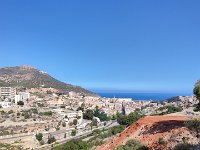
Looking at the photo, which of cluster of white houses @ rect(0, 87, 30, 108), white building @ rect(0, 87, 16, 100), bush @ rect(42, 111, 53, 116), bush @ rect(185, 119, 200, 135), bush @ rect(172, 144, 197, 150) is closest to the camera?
bush @ rect(172, 144, 197, 150)

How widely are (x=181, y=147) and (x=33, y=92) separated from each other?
146058 mm

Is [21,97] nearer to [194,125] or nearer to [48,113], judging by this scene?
[48,113]

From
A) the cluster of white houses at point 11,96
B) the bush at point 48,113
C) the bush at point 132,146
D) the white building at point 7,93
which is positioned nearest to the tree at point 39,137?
the bush at point 48,113

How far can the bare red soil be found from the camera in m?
19.7

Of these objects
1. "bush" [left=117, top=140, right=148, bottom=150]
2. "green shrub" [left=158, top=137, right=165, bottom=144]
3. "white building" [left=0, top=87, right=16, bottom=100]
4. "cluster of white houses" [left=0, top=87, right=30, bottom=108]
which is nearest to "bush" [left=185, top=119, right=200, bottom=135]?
"green shrub" [left=158, top=137, right=165, bottom=144]

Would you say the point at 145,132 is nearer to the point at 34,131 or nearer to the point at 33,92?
the point at 34,131

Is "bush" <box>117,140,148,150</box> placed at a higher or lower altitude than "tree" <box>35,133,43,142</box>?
higher

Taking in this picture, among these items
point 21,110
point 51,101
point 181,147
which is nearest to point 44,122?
point 21,110

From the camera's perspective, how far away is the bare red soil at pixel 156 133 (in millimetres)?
19734

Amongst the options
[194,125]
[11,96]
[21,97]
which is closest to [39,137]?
[194,125]

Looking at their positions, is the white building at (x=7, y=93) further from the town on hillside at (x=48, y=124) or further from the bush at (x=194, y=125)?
the bush at (x=194, y=125)

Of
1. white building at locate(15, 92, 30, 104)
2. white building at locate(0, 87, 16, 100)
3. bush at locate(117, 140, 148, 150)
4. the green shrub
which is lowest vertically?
bush at locate(117, 140, 148, 150)

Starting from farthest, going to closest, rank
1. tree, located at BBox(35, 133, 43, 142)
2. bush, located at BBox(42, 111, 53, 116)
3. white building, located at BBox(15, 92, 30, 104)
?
white building, located at BBox(15, 92, 30, 104)
bush, located at BBox(42, 111, 53, 116)
tree, located at BBox(35, 133, 43, 142)

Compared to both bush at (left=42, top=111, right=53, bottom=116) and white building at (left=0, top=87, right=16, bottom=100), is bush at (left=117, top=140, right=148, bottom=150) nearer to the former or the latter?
bush at (left=42, top=111, right=53, bottom=116)
